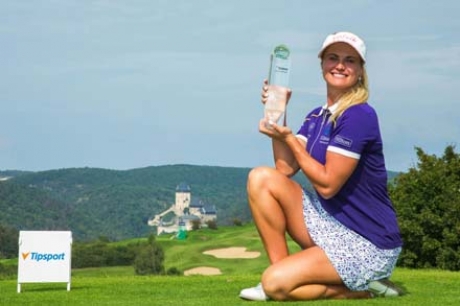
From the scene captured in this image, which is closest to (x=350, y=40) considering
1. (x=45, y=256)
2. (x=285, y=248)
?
(x=285, y=248)

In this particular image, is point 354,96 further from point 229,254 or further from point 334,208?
point 229,254

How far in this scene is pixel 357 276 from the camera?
19.7 feet

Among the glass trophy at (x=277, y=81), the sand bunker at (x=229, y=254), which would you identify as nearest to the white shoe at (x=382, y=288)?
the glass trophy at (x=277, y=81)

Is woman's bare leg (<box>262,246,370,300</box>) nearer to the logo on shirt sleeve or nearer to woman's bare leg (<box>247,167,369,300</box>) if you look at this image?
woman's bare leg (<box>247,167,369,300</box>)

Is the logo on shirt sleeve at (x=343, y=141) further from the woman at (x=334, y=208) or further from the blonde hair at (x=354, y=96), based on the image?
the blonde hair at (x=354, y=96)

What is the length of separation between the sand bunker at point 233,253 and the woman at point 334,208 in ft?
A: 198

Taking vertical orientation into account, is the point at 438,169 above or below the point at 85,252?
above

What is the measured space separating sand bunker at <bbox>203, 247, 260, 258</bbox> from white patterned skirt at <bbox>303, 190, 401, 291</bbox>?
198 ft

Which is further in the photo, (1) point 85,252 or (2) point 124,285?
(1) point 85,252

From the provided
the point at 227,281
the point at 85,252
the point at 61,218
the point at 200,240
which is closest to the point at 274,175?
the point at 227,281

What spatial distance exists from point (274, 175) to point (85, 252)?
71.0m

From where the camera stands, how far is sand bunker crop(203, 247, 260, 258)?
66919 mm

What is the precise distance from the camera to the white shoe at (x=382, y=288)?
20.4 feet

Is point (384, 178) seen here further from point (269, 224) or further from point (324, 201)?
point (269, 224)
